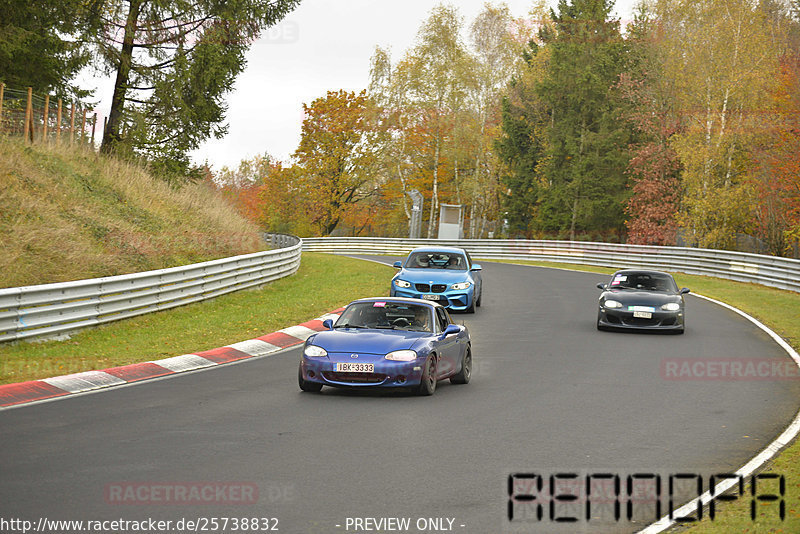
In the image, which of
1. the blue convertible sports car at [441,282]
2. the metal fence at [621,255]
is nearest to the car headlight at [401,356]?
the blue convertible sports car at [441,282]

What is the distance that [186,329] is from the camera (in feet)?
58.6

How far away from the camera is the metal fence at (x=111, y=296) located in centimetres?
1452

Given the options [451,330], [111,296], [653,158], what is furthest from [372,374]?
[653,158]

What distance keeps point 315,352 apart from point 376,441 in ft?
9.65

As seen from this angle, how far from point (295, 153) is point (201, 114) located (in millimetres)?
39723

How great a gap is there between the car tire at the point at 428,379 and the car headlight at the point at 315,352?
128cm

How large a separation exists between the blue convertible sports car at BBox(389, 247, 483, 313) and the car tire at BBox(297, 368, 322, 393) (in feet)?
34.5

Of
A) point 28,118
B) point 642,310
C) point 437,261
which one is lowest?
point 642,310

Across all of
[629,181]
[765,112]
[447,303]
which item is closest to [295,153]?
[629,181]

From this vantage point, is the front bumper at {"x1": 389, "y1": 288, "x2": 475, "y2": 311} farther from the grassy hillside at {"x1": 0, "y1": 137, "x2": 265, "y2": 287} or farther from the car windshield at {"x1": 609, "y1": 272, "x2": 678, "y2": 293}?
the grassy hillside at {"x1": 0, "y1": 137, "x2": 265, "y2": 287}

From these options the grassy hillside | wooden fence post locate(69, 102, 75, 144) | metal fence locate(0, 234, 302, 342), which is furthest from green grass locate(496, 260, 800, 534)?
wooden fence post locate(69, 102, 75, 144)

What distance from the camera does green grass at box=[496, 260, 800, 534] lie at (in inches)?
246

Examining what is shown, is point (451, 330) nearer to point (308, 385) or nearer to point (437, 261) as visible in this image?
point (308, 385)

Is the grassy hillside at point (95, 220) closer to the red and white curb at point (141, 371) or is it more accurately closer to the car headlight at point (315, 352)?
the red and white curb at point (141, 371)
